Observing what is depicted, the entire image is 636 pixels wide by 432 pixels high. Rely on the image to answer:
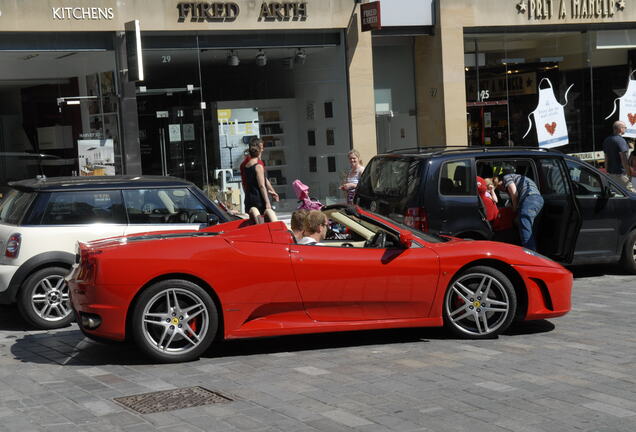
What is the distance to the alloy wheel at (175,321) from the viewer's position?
25.3ft

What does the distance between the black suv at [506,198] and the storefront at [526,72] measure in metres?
8.03

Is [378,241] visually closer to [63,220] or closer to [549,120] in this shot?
[63,220]

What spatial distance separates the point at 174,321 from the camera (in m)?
7.72

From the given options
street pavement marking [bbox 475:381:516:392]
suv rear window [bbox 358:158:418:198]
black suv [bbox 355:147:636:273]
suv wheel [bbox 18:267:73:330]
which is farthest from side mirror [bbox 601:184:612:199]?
suv wheel [bbox 18:267:73:330]

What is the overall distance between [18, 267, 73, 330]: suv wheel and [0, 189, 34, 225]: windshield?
663 mm

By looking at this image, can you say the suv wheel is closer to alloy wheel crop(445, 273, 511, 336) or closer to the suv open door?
alloy wheel crop(445, 273, 511, 336)

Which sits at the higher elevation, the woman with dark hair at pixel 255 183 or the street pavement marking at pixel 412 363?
the woman with dark hair at pixel 255 183

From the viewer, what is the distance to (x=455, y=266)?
27.5 feet

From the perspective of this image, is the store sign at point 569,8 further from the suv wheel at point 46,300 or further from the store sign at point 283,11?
the suv wheel at point 46,300

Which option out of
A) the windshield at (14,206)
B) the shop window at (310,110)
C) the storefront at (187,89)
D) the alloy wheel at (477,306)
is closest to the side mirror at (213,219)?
the windshield at (14,206)

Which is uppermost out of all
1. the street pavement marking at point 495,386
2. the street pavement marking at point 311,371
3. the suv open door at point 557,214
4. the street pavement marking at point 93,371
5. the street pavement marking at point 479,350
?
the suv open door at point 557,214

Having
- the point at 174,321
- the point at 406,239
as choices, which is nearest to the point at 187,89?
the point at 406,239

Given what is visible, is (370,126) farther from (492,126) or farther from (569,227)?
(569,227)

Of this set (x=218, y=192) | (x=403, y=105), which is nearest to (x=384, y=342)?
(x=218, y=192)
